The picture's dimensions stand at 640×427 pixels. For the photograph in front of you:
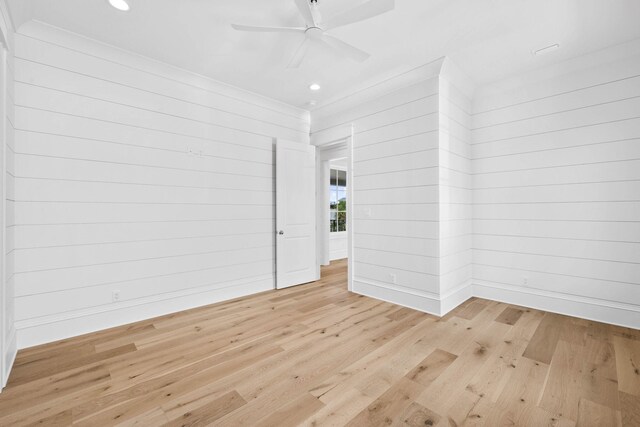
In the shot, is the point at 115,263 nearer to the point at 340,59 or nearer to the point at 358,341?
the point at 358,341

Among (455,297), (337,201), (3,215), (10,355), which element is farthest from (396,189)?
(10,355)

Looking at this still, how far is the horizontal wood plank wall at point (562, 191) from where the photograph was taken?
9.45 feet

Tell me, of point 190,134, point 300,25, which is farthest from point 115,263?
point 300,25

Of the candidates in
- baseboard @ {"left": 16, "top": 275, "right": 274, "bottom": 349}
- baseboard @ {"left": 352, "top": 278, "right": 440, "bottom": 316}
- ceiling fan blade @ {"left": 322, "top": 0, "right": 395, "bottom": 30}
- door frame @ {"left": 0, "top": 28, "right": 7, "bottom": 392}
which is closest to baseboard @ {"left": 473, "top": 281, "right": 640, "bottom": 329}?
baseboard @ {"left": 352, "top": 278, "right": 440, "bottom": 316}

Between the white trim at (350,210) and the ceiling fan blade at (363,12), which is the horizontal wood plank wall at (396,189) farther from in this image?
the ceiling fan blade at (363,12)

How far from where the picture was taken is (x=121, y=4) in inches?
91.5

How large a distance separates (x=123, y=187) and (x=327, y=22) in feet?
8.44

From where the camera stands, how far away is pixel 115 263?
293cm

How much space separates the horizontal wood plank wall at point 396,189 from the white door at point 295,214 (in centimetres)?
76

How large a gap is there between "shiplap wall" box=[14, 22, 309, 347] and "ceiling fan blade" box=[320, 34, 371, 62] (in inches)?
73.2

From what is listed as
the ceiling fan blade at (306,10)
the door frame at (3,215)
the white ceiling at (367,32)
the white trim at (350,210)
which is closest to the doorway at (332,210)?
the white trim at (350,210)

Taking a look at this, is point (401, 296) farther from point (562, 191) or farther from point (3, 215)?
point (3, 215)

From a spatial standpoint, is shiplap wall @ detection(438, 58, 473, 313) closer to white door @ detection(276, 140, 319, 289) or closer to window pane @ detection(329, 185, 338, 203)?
white door @ detection(276, 140, 319, 289)

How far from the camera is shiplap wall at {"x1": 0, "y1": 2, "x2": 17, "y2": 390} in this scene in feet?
6.50
